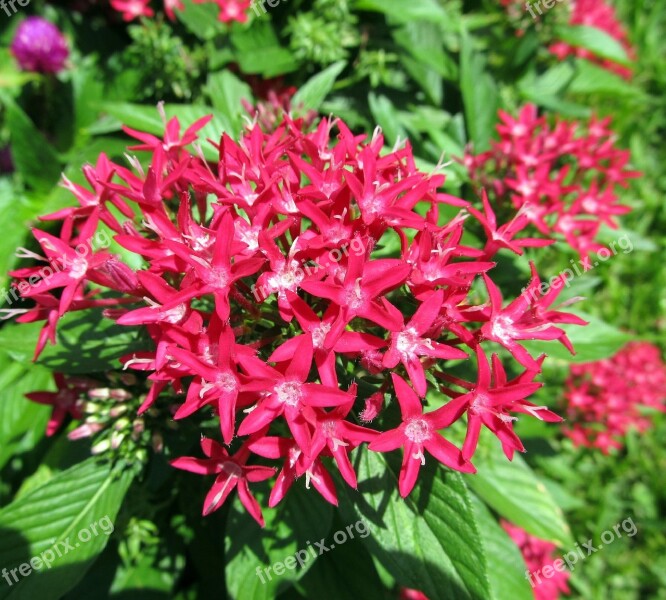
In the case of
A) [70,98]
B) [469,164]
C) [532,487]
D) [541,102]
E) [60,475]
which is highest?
[70,98]

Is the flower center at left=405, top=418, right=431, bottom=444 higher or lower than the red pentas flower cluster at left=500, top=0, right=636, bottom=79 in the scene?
lower

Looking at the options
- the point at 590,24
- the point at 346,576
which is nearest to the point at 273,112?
the point at 346,576

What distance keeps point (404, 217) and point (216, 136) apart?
3.37ft

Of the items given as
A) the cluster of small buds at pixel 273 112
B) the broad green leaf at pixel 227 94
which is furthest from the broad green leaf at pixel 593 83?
the broad green leaf at pixel 227 94

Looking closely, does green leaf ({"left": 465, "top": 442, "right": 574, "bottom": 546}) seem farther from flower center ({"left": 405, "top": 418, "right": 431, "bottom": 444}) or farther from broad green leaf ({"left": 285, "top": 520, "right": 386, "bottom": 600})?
flower center ({"left": 405, "top": 418, "right": 431, "bottom": 444})

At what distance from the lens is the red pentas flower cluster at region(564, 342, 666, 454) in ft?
9.11

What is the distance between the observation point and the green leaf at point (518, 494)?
183 cm

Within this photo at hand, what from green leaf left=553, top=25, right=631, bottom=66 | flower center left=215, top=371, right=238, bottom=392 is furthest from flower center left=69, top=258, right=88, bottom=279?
green leaf left=553, top=25, right=631, bottom=66

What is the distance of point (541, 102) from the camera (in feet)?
8.55

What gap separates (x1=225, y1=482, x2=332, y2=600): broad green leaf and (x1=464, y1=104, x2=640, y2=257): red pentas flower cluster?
3.59 ft

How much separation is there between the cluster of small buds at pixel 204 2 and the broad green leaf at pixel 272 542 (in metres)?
1.83

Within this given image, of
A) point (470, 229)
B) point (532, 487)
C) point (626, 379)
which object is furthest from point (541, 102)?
point (532, 487)

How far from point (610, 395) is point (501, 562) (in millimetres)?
1351

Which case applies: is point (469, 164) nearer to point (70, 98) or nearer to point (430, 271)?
point (430, 271)
